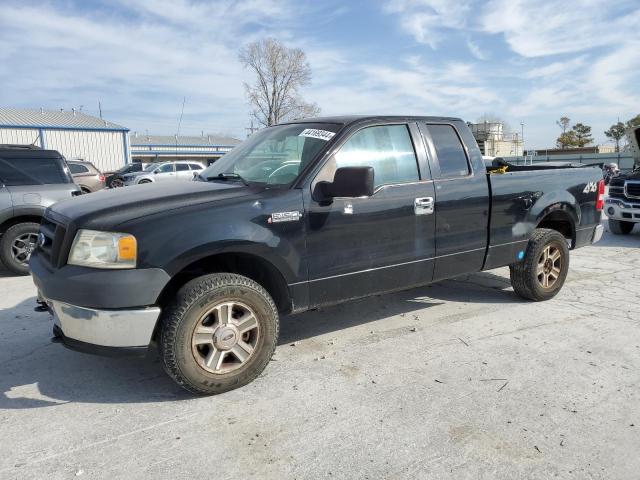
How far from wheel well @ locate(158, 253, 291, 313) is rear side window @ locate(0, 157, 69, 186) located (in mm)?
4819

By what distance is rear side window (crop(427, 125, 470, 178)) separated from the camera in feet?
14.3

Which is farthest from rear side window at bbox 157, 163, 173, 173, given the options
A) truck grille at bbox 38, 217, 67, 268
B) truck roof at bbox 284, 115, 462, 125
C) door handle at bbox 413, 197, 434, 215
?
door handle at bbox 413, 197, 434, 215

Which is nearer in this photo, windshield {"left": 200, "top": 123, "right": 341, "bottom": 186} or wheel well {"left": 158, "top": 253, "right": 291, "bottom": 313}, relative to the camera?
wheel well {"left": 158, "top": 253, "right": 291, "bottom": 313}

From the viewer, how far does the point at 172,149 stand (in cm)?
6059

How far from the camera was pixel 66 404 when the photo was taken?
3.22 meters

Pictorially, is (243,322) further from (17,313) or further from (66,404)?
(17,313)

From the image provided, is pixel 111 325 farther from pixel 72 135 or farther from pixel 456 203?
pixel 72 135

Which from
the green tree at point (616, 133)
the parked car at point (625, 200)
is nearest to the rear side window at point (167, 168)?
the parked car at point (625, 200)

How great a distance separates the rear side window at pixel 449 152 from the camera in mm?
4348

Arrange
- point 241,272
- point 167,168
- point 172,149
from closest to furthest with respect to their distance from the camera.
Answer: point 241,272
point 167,168
point 172,149

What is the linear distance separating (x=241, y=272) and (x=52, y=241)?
126cm

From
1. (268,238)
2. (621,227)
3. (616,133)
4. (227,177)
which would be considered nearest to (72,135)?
(621,227)

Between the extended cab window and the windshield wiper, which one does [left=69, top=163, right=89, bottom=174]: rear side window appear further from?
the extended cab window

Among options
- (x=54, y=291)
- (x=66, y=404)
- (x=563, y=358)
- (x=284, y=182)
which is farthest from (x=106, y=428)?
(x=563, y=358)
